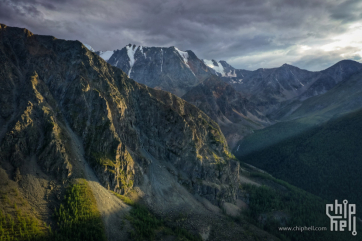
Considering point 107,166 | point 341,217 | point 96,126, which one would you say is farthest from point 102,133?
point 341,217

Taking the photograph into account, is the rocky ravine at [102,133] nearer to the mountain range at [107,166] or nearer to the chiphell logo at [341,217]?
the mountain range at [107,166]

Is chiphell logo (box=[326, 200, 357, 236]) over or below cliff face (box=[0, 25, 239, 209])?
below

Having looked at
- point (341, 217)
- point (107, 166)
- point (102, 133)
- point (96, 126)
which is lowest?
point (341, 217)

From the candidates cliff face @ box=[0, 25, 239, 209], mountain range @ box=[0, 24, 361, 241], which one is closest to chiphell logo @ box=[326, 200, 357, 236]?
mountain range @ box=[0, 24, 361, 241]

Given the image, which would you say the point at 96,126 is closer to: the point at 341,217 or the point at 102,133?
the point at 102,133

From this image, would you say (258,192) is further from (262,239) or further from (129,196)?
(129,196)

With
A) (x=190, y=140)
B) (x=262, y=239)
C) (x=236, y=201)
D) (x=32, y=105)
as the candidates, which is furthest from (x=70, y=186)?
(x=236, y=201)

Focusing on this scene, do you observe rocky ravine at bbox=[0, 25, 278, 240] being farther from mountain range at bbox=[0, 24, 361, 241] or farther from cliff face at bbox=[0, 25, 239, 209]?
mountain range at bbox=[0, 24, 361, 241]
